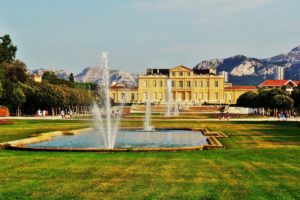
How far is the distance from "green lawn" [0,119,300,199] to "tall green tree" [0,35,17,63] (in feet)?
221

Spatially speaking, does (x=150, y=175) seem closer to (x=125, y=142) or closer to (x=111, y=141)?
(x=111, y=141)

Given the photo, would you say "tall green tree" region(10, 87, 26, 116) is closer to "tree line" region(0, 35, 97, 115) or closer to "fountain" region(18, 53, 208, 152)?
"tree line" region(0, 35, 97, 115)

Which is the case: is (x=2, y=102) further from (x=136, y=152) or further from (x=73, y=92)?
(x=136, y=152)

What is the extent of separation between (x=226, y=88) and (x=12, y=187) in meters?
102

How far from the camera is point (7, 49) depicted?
79.5 m

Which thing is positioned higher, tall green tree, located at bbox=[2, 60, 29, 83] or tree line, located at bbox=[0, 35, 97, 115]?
tall green tree, located at bbox=[2, 60, 29, 83]

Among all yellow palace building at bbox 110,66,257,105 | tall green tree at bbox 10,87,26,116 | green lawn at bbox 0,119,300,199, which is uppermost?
yellow palace building at bbox 110,66,257,105

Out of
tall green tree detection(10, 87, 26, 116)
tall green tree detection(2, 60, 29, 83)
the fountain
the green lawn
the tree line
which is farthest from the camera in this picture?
tall green tree detection(2, 60, 29, 83)

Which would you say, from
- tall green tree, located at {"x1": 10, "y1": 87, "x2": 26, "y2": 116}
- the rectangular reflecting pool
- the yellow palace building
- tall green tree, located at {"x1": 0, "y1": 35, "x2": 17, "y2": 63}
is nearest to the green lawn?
the rectangular reflecting pool

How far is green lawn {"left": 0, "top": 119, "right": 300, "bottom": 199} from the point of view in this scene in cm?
852

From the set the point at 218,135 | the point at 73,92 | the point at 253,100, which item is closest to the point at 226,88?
the point at 253,100

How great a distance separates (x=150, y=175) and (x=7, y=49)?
2884 inches

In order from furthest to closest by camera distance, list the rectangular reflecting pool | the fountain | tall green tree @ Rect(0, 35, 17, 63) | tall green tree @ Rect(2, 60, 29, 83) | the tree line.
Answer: tall green tree @ Rect(0, 35, 17, 63) < tall green tree @ Rect(2, 60, 29, 83) < the tree line < the rectangular reflecting pool < the fountain

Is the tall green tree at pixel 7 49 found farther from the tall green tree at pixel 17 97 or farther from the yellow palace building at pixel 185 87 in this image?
the yellow palace building at pixel 185 87
